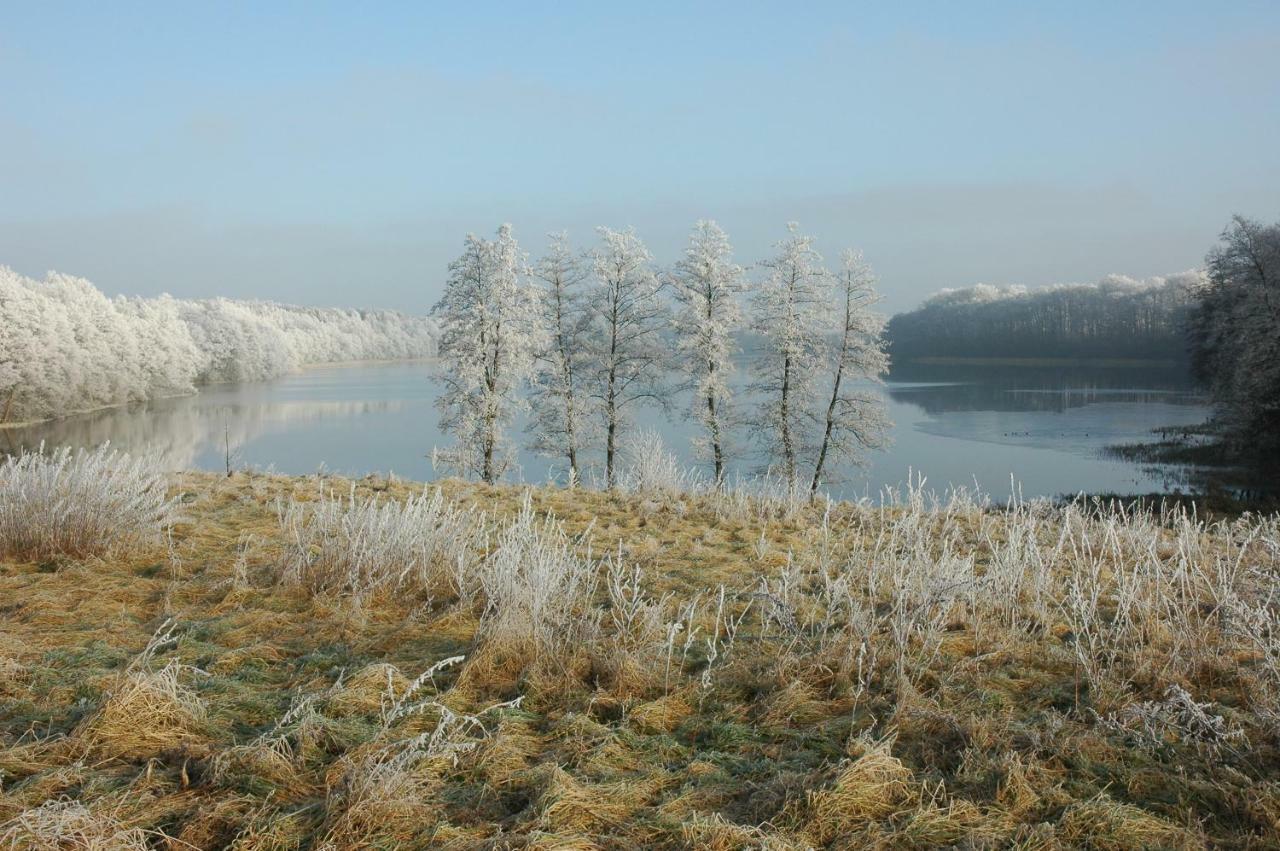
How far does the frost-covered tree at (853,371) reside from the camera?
22828 mm

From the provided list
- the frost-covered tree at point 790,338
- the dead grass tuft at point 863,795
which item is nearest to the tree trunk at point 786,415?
the frost-covered tree at point 790,338

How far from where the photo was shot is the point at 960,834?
8.09 feet

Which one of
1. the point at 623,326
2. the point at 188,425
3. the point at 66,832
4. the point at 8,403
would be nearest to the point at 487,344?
the point at 623,326

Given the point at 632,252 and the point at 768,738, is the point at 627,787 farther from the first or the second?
the point at 632,252

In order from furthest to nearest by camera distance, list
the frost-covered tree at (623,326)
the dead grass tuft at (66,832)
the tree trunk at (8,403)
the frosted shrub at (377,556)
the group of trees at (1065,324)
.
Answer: the group of trees at (1065,324) → the tree trunk at (8,403) → the frost-covered tree at (623,326) → the frosted shrub at (377,556) → the dead grass tuft at (66,832)

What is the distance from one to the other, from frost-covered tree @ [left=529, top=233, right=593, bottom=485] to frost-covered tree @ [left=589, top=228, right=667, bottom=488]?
1.73 feet

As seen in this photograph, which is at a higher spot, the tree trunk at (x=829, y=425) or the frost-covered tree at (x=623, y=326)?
the frost-covered tree at (x=623, y=326)

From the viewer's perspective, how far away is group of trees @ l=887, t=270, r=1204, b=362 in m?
86.4

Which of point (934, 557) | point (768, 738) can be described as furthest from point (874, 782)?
point (934, 557)

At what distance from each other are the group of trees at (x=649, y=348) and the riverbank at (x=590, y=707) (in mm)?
17464

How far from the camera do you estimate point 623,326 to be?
24.8 metres

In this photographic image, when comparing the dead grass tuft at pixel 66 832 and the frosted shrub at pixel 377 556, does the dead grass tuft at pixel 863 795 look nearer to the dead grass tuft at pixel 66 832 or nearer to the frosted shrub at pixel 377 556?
the dead grass tuft at pixel 66 832

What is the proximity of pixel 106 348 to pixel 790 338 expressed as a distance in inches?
1849

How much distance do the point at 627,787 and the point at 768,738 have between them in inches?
29.2
